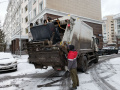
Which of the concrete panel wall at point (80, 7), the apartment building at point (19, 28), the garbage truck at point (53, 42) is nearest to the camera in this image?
the garbage truck at point (53, 42)

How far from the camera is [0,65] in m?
7.95

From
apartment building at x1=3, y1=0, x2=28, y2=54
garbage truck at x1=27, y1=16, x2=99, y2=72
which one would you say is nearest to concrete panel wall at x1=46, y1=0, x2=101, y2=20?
apartment building at x1=3, y1=0, x2=28, y2=54

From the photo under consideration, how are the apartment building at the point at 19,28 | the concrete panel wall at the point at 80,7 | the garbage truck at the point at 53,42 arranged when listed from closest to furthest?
1. the garbage truck at the point at 53,42
2. the concrete panel wall at the point at 80,7
3. the apartment building at the point at 19,28

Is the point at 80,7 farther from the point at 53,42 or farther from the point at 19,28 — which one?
the point at 19,28

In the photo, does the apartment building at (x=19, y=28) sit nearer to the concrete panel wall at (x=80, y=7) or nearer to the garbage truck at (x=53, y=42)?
the concrete panel wall at (x=80, y=7)

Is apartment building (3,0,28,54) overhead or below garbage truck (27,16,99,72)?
overhead

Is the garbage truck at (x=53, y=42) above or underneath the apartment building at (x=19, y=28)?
underneath

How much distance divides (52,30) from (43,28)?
462 millimetres

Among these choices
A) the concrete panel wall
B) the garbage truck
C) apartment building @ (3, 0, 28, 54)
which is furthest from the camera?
apartment building @ (3, 0, 28, 54)

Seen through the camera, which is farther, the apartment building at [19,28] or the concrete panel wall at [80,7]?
the apartment building at [19,28]

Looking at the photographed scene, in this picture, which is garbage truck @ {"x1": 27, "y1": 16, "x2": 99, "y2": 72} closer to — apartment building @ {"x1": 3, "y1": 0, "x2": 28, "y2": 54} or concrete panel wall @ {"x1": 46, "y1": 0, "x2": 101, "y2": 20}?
apartment building @ {"x1": 3, "y1": 0, "x2": 28, "y2": 54}

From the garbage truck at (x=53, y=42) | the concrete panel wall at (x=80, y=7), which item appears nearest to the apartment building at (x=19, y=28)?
the concrete panel wall at (x=80, y=7)

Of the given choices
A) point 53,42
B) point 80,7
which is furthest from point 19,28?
point 53,42

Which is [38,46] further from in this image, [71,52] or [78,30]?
[78,30]
